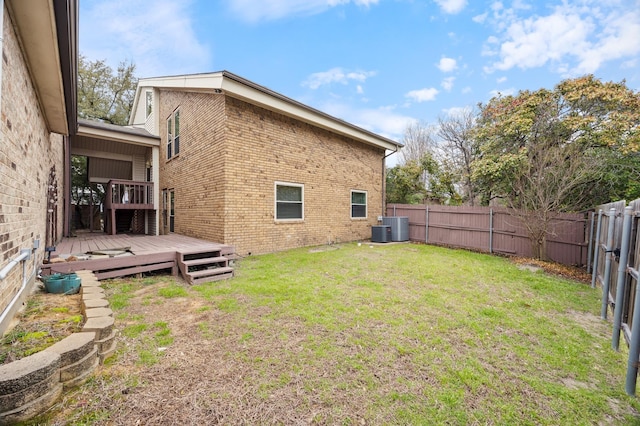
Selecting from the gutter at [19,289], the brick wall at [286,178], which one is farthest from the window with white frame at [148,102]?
the gutter at [19,289]

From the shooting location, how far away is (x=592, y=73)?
8.62 m

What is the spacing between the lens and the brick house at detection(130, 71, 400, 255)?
732cm

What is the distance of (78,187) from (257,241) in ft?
54.8

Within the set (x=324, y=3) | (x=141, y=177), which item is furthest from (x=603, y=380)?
(x=141, y=177)

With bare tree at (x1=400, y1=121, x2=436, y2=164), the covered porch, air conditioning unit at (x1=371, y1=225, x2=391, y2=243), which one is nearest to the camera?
the covered porch

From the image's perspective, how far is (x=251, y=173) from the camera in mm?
7703

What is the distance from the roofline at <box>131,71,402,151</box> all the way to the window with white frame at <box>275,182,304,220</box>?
228 cm

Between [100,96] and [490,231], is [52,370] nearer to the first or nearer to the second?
[490,231]

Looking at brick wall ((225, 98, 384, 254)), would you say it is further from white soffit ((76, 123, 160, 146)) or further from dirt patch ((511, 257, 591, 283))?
dirt patch ((511, 257, 591, 283))

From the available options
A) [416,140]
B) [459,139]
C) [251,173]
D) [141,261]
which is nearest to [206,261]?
[141,261]

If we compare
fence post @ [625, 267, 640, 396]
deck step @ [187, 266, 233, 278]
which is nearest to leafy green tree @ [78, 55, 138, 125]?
deck step @ [187, 266, 233, 278]

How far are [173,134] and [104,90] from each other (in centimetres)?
1542

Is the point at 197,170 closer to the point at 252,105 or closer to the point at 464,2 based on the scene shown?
the point at 252,105

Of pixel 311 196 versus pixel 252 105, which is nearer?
pixel 252 105
